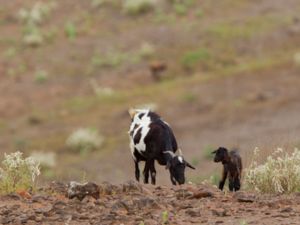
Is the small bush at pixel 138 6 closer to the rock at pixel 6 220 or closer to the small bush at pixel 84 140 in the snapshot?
the small bush at pixel 84 140

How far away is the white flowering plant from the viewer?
1062 cm

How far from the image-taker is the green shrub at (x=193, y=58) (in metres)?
38.0

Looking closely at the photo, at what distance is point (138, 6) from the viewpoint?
45.4m

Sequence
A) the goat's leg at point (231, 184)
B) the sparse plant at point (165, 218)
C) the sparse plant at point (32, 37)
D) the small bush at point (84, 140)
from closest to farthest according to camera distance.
Result: the sparse plant at point (165, 218), the goat's leg at point (231, 184), the small bush at point (84, 140), the sparse plant at point (32, 37)

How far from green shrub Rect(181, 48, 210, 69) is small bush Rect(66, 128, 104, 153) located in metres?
8.42

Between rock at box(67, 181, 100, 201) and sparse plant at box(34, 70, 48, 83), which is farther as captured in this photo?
sparse plant at box(34, 70, 48, 83)

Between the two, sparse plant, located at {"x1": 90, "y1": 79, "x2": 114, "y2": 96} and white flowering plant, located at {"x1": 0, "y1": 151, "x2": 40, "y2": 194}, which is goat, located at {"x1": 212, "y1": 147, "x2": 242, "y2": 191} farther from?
sparse plant, located at {"x1": 90, "y1": 79, "x2": 114, "y2": 96}

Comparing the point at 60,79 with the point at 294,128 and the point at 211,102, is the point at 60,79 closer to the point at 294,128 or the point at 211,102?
the point at 211,102

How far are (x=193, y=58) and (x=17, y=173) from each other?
2798 centimetres

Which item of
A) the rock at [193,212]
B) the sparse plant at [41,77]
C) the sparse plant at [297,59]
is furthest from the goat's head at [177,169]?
the sparse plant at [41,77]

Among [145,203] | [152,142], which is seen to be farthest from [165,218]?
[152,142]

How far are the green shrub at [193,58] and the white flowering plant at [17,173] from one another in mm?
27448

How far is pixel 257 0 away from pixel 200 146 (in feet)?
59.8

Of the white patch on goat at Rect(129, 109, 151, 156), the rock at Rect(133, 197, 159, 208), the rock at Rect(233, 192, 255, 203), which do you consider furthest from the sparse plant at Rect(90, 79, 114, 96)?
the rock at Rect(133, 197, 159, 208)
